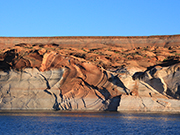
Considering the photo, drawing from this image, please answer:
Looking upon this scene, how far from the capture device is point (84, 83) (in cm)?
3453

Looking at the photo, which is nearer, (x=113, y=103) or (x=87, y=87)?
(x=113, y=103)

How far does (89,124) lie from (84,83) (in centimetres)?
977

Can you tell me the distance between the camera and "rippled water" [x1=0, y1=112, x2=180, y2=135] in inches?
882

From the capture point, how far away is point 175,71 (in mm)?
33469

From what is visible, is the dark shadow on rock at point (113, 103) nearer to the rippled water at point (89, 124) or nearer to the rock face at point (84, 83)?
the rock face at point (84, 83)

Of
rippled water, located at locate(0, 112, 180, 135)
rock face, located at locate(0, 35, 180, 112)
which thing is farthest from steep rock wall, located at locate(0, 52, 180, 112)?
rippled water, located at locate(0, 112, 180, 135)

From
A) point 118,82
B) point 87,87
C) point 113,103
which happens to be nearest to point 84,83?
point 87,87

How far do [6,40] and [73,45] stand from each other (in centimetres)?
1113

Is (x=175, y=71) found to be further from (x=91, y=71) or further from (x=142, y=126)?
(x=142, y=126)

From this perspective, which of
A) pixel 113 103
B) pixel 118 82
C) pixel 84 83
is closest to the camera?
pixel 113 103

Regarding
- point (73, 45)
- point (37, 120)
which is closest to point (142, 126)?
point (37, 120)

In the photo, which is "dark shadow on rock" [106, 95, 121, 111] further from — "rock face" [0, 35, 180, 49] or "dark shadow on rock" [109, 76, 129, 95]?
"rock face" [0, 35, 180, 49]

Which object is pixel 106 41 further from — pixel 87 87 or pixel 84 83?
pixel 87 87

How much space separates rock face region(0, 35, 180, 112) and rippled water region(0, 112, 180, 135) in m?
2.69
